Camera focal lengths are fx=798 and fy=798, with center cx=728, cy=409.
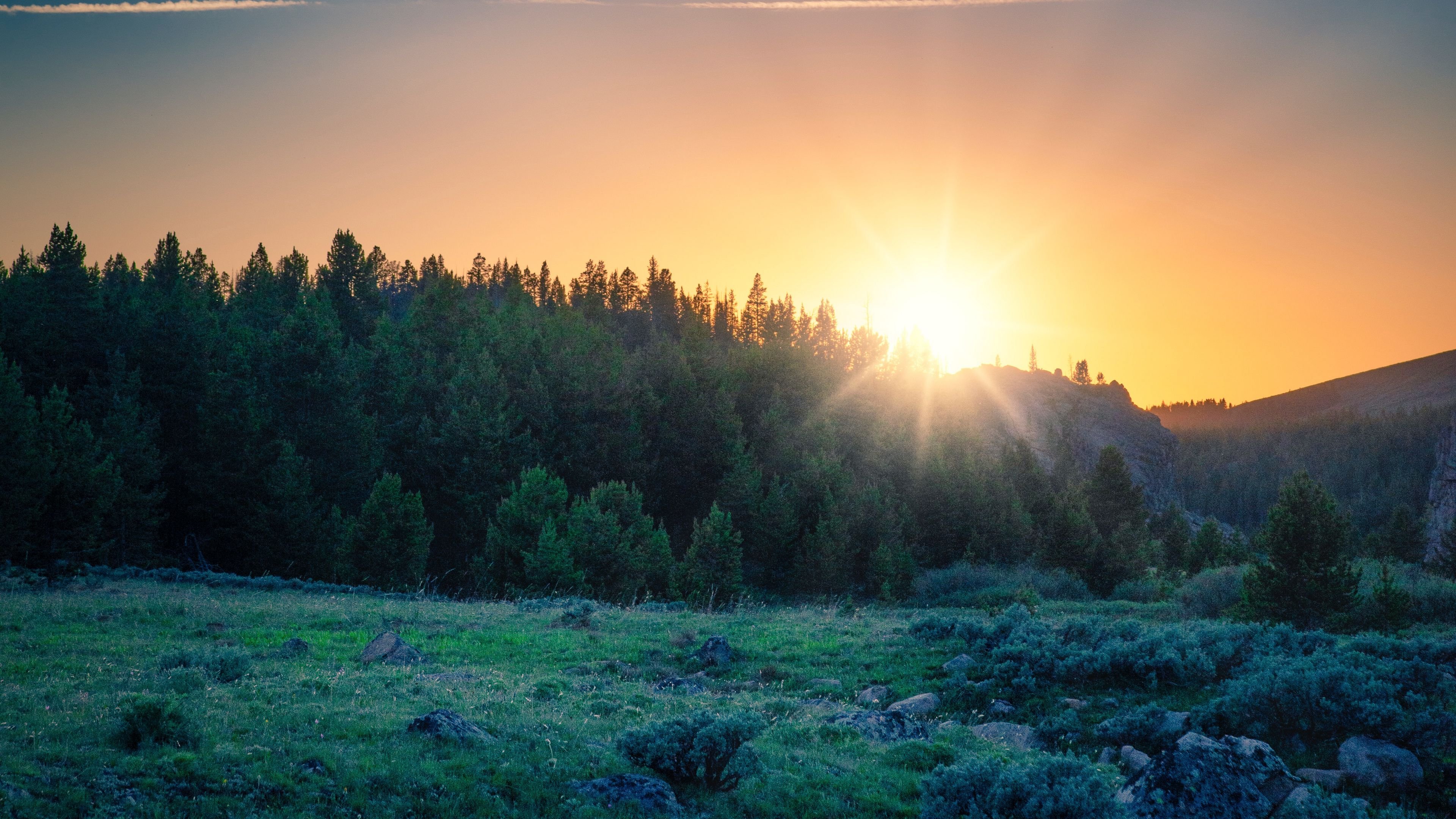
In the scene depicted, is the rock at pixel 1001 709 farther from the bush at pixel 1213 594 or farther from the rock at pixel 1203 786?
the bush at pixel 1213 594

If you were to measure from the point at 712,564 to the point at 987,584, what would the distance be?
12.8 meters

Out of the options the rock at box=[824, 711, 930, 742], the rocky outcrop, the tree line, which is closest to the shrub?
the rock at box=[824, 711, 930, 742]

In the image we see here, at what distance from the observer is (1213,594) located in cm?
2766

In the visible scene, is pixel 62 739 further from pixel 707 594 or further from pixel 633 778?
pixel 707 594

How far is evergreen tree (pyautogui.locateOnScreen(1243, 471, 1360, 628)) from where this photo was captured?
873 inches

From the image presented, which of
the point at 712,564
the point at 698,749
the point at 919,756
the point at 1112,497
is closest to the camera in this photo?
the point at 698,749

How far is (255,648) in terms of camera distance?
14727mm

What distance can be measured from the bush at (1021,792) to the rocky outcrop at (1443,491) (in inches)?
3047

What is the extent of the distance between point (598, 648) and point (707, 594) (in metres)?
19.0

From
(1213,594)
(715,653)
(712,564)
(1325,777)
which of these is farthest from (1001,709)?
(712,564)

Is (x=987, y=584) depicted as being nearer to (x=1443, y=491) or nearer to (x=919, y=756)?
(x=919, y=756)

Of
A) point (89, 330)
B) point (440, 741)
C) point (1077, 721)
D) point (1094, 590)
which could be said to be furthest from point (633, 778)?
point (89, 330)

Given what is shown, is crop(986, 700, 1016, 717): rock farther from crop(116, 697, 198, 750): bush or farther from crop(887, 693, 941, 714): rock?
crop(116, 697, 198, 750): bush

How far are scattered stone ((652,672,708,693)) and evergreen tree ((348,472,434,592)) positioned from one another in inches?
758
